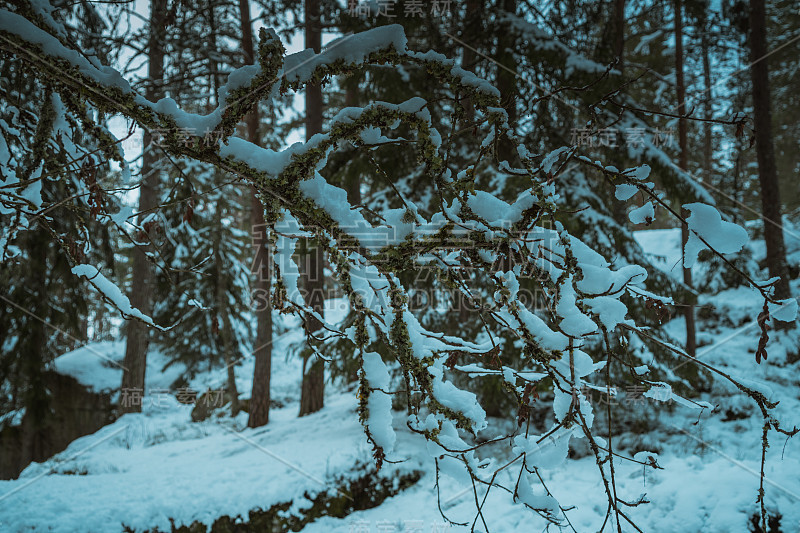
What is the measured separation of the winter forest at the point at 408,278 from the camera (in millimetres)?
1372

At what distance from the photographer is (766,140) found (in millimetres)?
7262

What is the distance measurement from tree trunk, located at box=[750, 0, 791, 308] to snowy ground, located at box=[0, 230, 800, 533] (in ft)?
6.40

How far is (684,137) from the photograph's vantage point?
7574 mm

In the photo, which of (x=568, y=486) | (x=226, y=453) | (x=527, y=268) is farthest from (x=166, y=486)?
(x=527, y=268)

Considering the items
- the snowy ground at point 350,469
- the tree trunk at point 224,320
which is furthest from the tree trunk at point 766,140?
the tree trunk at point 224,320

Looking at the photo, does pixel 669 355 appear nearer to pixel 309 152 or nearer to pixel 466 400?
pixel 466 400

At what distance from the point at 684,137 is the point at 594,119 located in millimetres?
8140

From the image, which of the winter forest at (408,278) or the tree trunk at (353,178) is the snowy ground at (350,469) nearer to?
the winter forest at (408,278)

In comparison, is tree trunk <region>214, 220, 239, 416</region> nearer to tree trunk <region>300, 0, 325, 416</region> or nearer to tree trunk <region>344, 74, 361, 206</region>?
tree trunk <region>300, 0, 325, 416</region>

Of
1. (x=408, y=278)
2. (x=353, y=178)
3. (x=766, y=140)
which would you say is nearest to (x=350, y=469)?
(x=408, y=278)

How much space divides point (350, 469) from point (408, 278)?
252 centimetres

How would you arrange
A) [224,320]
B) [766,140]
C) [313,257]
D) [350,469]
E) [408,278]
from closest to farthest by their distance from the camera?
[350,469], [408,278], [313,257], [766,140], [224,320]

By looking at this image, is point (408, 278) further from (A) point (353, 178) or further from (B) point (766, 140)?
(B) point (766, 140)

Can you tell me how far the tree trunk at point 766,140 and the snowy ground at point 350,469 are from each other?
1951 mm
